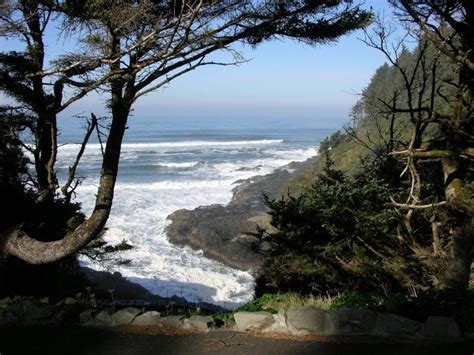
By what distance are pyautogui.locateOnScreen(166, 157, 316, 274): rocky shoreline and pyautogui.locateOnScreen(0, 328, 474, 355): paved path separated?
12.2 meters

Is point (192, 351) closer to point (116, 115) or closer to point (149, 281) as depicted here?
point (116, 115)

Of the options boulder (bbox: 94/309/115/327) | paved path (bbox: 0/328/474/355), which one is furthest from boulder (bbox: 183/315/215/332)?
boulder (bbox: 94/309/115/327)

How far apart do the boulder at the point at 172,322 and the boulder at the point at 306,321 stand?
1.17 meters

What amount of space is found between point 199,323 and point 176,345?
0.44 meters

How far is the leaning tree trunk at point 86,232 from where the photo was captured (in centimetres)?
654

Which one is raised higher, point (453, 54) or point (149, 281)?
point (453, 54)

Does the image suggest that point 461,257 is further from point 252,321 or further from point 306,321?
point 252,321

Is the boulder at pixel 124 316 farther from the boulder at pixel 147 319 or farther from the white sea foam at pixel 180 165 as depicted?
the white sea foam at pixel 180 165

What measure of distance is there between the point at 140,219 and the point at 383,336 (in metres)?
20.9

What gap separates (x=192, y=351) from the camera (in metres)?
4.82

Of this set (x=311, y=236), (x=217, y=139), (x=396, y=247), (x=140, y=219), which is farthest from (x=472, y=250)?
(x=217, y=139)

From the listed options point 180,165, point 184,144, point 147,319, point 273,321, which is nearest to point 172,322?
point 147,319

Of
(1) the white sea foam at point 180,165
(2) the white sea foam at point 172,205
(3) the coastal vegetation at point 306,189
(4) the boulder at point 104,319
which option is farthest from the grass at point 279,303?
(1) the white sea foam at point 180,165

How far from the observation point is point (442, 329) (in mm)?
4836
